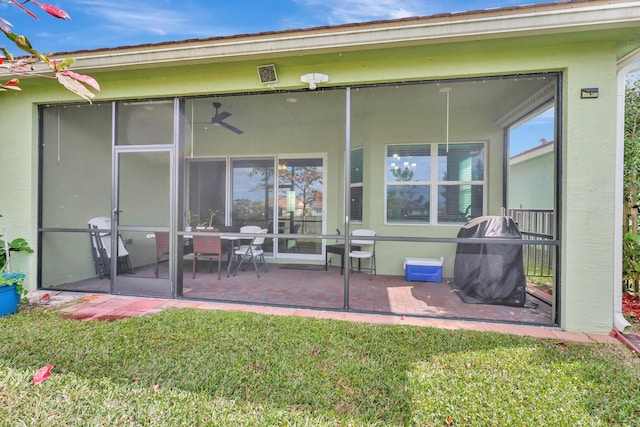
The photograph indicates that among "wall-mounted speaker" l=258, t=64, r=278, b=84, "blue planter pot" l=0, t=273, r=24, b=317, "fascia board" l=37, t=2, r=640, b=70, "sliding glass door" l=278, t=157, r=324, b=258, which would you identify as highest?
"fascia board" l=37, t=2, r=640, b=70

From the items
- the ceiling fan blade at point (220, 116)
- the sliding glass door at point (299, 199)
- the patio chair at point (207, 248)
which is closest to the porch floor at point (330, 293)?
the patio chair at point (207, 248)

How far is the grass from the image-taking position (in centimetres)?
182

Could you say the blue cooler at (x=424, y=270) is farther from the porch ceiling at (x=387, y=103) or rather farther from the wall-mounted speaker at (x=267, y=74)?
the wall-mounted speaker at (x=267, y=74)

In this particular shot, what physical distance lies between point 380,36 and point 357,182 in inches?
125

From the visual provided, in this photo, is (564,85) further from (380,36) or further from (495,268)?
(495,268)

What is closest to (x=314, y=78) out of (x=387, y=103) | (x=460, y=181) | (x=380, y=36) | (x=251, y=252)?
(x=380, y=36)

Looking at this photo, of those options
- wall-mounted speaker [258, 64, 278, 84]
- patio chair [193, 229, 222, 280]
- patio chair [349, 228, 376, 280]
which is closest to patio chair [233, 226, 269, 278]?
patio chair [193, 229, 222, 280]

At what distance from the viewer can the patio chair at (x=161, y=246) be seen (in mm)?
4156

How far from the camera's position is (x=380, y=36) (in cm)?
304

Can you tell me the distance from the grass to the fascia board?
9.29ft

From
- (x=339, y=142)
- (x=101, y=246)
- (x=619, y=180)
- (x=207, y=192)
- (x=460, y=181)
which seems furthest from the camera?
(x=207, y=192)

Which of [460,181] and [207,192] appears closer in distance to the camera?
[460,181]

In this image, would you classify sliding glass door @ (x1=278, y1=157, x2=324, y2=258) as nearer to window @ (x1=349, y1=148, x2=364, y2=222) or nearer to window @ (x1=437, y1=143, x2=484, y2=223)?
window @ (x1=349, y1=148, x2=364, y2=222)

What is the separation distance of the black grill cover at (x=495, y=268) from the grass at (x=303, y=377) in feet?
3.83
